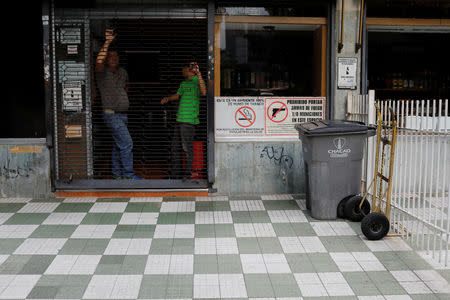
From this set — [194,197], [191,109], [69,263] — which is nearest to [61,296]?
[69,263]

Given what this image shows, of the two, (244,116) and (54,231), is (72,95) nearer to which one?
(54,231)

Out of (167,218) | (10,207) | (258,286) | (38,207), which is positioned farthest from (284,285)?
(10,207)

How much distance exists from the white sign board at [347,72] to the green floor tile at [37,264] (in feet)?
16.1

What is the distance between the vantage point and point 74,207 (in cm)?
715

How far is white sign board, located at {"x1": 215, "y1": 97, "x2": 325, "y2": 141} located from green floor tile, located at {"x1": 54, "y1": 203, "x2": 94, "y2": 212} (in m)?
2.19

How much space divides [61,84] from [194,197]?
266 cm

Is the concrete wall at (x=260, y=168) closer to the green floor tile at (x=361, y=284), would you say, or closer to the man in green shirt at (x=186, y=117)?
the man in green shirt at (x=186, y=117)

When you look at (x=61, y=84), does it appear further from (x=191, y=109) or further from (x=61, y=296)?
(x=61, y=296)

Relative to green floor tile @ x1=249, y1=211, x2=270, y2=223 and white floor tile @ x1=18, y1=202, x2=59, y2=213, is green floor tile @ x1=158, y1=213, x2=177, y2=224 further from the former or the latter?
white floor tile @ x1=18, y1=202, x2=59, y2=213

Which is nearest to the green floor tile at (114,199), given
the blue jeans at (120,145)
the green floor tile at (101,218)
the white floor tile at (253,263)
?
the blue jeans at (120,145)

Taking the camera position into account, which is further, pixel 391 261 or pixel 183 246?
pixel 183 246

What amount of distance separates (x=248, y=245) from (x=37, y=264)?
7.19ft

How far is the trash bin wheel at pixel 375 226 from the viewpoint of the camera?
222 inches

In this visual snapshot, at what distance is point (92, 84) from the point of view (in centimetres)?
775
